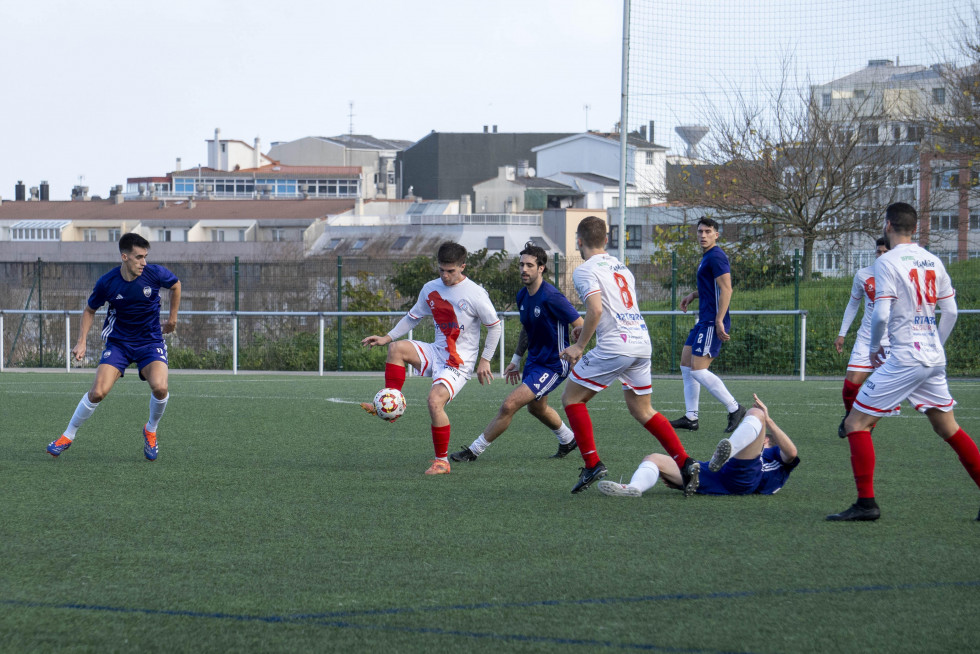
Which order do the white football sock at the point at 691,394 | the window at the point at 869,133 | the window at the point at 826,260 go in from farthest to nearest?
1. the window at the point at 869,133
2. the window at the point at 826,260
3. the white football sock at the point at 691,394

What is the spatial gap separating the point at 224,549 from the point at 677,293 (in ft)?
54.4

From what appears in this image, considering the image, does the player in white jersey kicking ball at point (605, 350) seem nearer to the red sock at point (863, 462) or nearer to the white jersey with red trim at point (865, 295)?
the red sock at point (863, 462)

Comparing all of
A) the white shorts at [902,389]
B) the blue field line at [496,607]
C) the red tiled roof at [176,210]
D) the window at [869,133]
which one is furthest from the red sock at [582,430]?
the red tiled roof at [176,210]

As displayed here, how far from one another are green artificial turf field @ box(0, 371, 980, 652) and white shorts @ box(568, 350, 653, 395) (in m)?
0.71

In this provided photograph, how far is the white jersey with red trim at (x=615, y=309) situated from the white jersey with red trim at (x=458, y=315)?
1.23 m

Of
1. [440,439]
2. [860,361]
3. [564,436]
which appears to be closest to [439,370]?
[440,439]

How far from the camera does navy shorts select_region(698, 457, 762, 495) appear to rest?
21.0 ft

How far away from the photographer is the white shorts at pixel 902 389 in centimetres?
570

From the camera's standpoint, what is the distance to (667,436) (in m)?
6.68

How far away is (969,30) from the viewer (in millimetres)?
→ 24516

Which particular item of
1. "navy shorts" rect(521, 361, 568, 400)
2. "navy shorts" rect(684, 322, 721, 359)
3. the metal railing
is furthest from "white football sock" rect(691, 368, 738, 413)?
the metal railing

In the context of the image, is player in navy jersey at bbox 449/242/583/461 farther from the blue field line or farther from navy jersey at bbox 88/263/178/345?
the blue field line

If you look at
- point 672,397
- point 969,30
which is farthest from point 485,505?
point 969,30

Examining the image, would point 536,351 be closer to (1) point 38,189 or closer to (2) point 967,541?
(2) point 967,541
